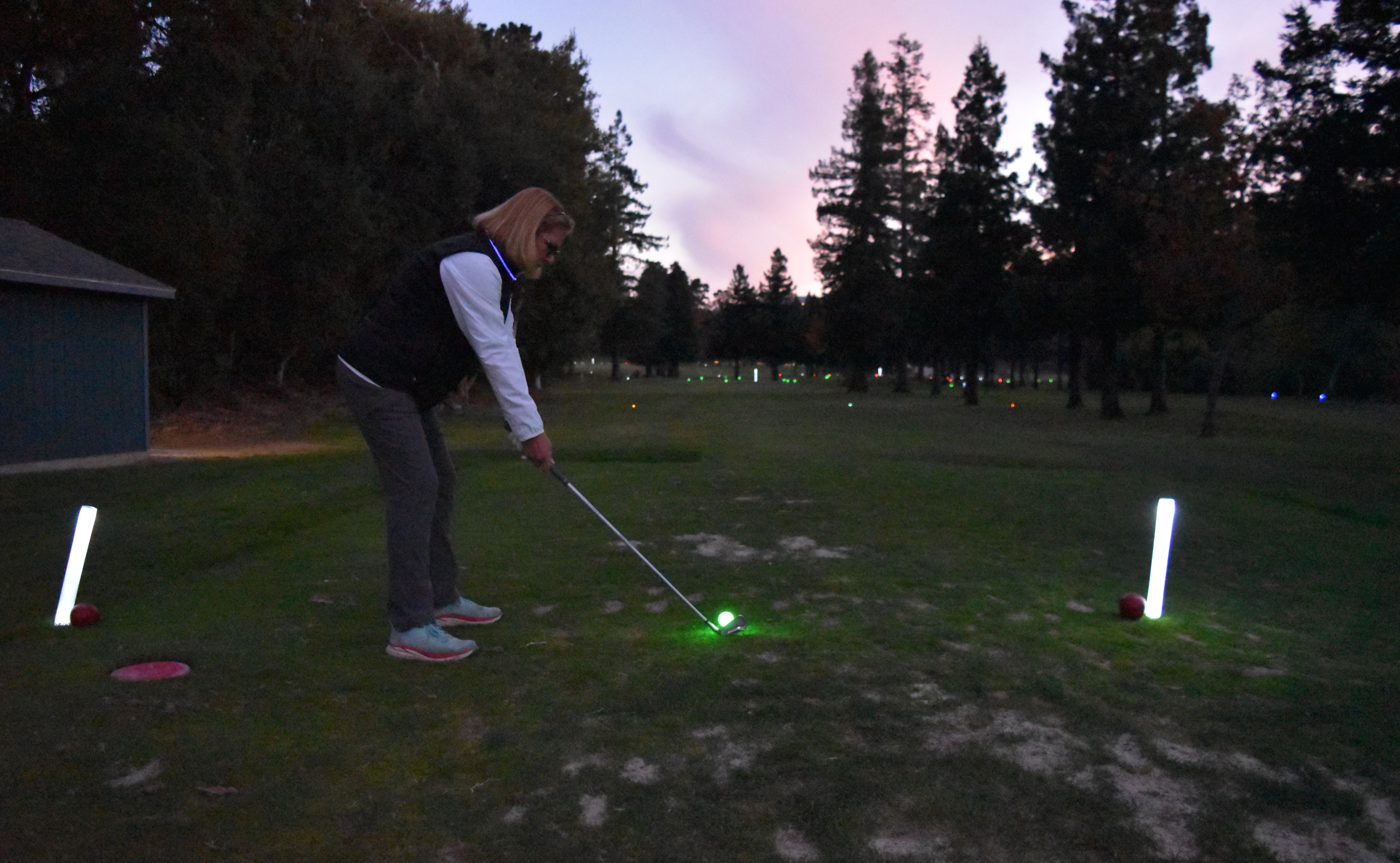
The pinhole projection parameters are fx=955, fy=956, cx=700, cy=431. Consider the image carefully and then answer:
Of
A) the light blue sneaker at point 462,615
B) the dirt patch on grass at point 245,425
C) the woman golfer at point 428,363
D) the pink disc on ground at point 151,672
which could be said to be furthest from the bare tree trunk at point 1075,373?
the pink disc on ground at point 151,672

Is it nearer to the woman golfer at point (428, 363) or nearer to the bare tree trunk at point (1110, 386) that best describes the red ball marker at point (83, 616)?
the woman golfer at point (428, 363)

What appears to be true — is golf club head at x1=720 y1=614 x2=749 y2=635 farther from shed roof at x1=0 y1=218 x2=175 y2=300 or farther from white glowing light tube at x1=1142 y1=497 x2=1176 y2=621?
shed roof at x1=0 y1=218 x2=175 y2=300

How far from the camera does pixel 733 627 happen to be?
4.68 m

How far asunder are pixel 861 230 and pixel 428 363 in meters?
49.7

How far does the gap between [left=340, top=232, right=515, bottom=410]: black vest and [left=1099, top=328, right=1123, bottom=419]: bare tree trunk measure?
27.8 meters

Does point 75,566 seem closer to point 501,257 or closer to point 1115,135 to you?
point 501,257

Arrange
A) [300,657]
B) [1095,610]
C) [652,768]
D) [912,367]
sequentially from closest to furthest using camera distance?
[652,768]
[300,657]
[1095,610]
[912,367]

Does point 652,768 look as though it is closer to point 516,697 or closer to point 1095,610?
point 516,697

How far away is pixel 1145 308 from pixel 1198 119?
5.53m

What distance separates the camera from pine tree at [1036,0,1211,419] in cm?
2709

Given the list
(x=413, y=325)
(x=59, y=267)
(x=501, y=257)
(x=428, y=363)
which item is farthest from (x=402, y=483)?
(x=59, y=267)

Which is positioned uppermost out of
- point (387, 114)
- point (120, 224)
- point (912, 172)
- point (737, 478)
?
point (912, 172)

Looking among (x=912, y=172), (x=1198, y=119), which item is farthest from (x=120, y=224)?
(x=912, y=172)

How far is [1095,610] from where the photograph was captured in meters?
5.36
